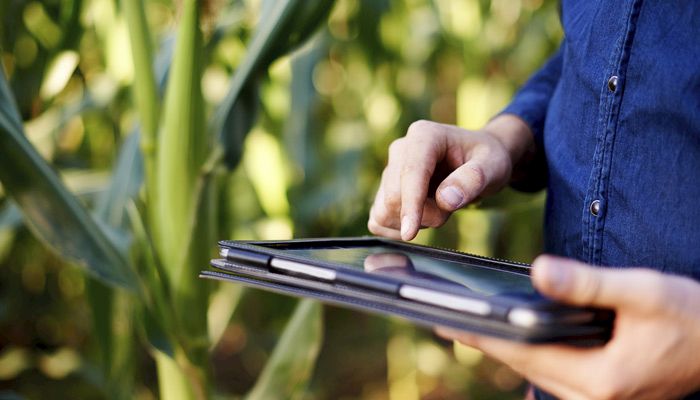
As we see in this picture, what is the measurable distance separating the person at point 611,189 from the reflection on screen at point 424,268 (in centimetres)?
2

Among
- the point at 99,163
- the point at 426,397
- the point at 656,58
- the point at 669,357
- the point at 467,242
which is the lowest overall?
the point at 426,397

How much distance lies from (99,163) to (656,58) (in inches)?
47.0

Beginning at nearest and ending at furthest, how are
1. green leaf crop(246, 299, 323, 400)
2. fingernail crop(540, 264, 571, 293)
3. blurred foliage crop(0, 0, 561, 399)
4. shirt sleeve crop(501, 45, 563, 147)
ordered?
fingernail crop(540, 264, 571, 293) → shirt sleeve crop(501, 45, 563, 147) → green leaf crop(246, 299, 323, 400) → blurred foliage crop(0, 0, 561, 399)

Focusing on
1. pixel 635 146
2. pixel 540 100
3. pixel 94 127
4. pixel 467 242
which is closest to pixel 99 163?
pixel 94 127

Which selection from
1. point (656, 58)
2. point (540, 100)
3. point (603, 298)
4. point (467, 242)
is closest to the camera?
point (603, 298)

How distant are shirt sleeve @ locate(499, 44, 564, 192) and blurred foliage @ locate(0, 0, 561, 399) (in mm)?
248

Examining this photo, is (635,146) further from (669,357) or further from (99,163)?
(99,163)

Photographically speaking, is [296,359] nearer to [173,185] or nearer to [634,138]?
[173,185]

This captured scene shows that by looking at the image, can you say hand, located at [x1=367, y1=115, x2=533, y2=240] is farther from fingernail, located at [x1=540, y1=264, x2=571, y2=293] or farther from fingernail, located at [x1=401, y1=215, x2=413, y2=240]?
fingernail, located at [x1=540, y1=264, x2=571, y2=293]

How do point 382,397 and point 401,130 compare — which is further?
point 382,397

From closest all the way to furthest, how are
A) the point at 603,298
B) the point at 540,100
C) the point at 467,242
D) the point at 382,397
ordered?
the point at 603,298
the point at 540,100
the point at 467,242
the point at 382,397

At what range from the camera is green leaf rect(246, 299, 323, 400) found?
0.70 m

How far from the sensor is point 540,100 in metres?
0.55

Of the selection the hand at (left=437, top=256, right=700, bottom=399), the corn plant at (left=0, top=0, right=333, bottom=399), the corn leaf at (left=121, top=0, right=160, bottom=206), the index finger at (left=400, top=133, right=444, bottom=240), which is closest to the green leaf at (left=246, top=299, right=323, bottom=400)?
the corn plant at (left=0, top=0, right=333, bottom=399)
